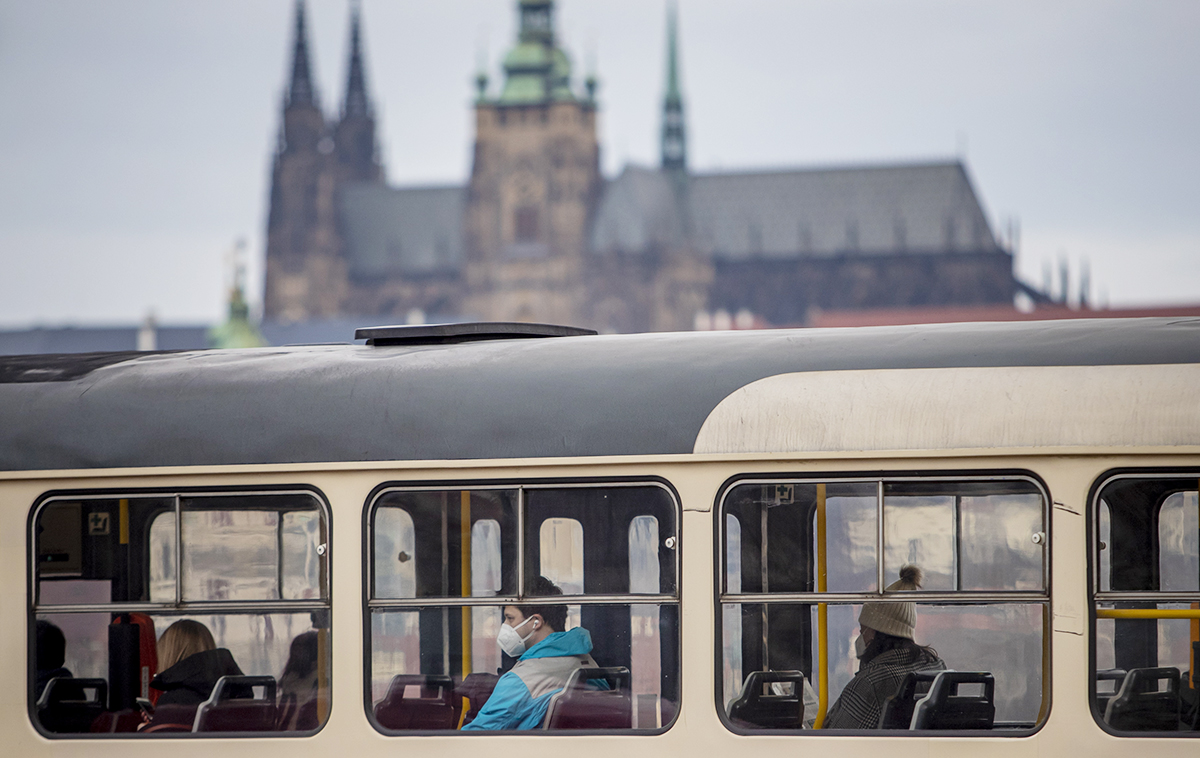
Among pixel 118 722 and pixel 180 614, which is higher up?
pixel 180 614

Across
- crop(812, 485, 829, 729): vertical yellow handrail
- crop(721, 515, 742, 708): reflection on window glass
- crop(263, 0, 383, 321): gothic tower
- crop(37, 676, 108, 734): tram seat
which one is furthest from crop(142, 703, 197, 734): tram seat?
crop(263, 0, 383, 321): gothic tower

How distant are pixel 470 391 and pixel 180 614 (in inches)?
51.8

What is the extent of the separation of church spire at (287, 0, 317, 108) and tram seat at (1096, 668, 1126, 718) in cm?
11026

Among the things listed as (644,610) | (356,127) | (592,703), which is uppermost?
(356,127)

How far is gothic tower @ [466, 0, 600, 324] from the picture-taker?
95.8m

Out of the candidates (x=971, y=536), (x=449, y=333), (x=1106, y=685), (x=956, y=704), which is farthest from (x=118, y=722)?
(x=1106, y=685)

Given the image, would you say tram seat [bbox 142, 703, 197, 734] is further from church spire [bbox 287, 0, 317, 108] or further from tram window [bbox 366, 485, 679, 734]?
church spire [bbox 287, 0, 317, 108]

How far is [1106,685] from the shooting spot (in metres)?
4.28

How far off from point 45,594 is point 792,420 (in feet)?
9.22

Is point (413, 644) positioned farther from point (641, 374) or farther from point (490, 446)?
point (641, 374)

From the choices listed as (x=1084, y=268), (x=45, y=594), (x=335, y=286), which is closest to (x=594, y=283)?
(x=335, y=286)

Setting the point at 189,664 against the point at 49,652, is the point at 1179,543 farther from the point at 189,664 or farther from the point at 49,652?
the point at 49,652

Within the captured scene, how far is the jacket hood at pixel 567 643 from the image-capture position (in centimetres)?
459

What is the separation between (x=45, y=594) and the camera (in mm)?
4887
